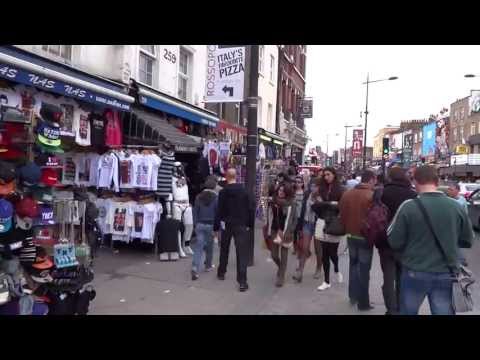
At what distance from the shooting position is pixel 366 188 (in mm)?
5844

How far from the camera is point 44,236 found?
189 inches

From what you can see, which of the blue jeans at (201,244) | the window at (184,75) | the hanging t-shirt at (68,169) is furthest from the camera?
the window at (184,75)

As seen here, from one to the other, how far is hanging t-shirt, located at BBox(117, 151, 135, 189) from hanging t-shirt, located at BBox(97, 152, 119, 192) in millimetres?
91

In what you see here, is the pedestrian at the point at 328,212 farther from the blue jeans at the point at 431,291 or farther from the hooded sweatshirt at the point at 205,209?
the blue jeans at the point at 431,291

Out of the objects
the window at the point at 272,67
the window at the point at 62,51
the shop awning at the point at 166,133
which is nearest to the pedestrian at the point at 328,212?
the shop awning at the point at 166,133

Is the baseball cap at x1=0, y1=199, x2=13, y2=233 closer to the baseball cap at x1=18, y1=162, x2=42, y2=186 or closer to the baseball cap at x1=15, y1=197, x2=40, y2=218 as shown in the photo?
the baseball cap at x1=15, y1=197, x2=40, y2=218

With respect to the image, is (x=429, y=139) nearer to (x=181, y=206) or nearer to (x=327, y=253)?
(x=181, y=206)

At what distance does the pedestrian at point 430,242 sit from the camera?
3668 millimetres

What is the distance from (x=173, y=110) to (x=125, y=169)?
3.30 meters

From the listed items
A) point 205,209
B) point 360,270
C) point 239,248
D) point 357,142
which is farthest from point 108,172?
point 357,142

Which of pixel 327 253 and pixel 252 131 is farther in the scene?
pixel 252 131

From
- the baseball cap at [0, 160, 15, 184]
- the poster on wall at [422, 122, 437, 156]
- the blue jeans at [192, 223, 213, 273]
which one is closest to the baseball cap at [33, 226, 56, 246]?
the baseball cap at [0, 160, 15, 184]

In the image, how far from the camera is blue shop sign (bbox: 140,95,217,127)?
32.8 ft

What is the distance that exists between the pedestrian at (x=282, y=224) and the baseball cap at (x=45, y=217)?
11.6 ft
